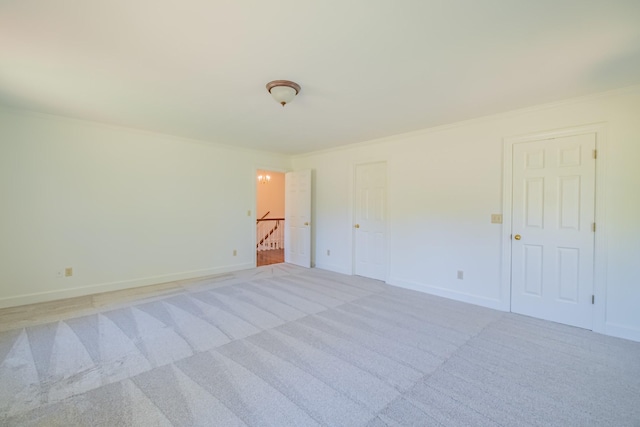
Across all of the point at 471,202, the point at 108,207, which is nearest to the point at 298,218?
the point at 108,207

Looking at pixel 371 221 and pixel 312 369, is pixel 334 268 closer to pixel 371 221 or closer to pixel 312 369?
pixel 371 221

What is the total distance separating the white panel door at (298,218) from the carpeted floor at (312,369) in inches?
99.6

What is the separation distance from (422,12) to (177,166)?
438cm

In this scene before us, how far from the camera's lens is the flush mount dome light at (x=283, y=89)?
2.54 meters

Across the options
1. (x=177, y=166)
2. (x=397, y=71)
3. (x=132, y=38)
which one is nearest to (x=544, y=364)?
(x=397, y=71)

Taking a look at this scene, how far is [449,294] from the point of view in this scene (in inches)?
154

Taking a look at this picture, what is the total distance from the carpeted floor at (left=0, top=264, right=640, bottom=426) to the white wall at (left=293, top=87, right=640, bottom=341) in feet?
1.57

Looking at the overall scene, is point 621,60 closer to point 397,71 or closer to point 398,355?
point 397,71

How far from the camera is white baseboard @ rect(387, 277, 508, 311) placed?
3536 millimetres

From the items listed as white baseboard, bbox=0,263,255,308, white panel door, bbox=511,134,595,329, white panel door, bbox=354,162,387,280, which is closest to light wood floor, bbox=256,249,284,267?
white baseboard, bbox=0,263,255,308

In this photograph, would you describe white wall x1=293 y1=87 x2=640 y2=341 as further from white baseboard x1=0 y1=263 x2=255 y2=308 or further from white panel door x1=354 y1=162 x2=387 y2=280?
white baseboard x1=0 y1=263 x2=255 y2=308

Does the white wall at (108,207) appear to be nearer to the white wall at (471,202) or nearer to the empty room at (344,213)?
the empty room at (344,213)

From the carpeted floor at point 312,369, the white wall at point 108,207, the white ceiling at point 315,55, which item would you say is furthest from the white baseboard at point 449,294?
the white wall at point 108,207

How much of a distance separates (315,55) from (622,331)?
3986 millimetres
